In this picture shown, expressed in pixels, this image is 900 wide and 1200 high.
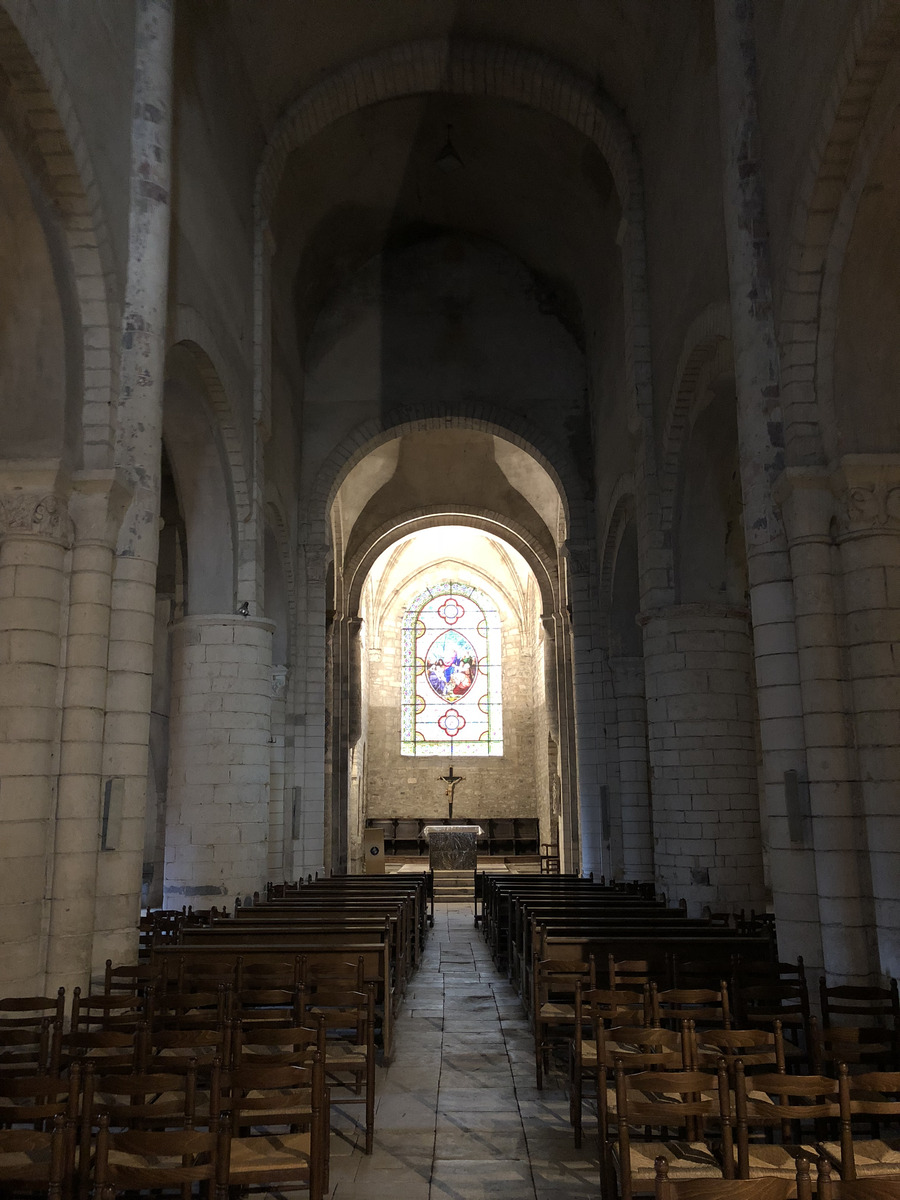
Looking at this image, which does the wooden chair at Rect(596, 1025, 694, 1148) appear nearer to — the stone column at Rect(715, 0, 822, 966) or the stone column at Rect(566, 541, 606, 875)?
the stone column at Rect(715, 0, 822, 966)

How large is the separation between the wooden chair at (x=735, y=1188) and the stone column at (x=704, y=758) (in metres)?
8.86

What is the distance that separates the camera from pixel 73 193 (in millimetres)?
7906

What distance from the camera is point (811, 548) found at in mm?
7730

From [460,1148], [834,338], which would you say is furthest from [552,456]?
[460,1148]

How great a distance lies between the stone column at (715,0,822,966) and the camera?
308 inches

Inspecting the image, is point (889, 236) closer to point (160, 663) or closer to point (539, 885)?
point (539, 885)

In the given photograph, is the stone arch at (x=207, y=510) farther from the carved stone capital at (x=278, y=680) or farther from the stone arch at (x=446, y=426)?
the stone arch at (x=446, y=426)

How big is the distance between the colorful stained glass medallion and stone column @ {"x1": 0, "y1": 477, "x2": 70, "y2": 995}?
27.1 m

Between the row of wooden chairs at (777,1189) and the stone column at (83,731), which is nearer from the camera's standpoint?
the row of wooden chairs at (777,1189)

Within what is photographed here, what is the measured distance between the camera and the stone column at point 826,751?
7.21 m

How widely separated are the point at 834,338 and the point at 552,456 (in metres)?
11.1

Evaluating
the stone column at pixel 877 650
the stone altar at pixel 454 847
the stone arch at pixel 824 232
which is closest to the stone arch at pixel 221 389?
the stone arch at pixel 824 232

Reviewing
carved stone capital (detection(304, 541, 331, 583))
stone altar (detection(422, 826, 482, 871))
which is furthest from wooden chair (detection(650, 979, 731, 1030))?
stone altar (detection(422, 826, 482, 871))

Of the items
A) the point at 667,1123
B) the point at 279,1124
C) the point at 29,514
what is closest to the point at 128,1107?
the point at 279,1124
